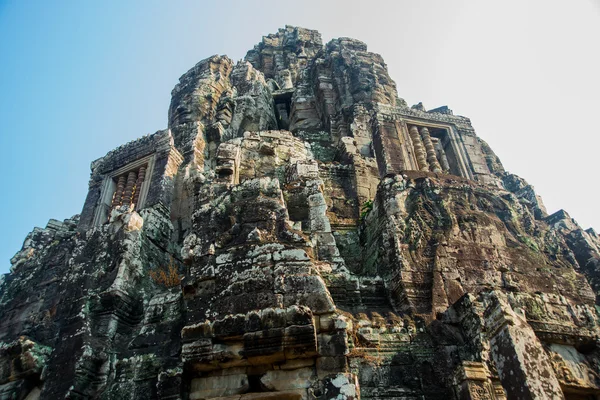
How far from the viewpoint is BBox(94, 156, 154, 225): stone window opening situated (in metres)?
16.2

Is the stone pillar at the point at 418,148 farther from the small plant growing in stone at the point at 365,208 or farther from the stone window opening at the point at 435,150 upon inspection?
the small plant growing in stone at the point at 365,208

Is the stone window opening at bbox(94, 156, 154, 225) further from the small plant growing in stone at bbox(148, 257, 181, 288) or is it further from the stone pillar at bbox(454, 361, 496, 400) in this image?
the stone pillar at bbox(454, 361, 496, 400)

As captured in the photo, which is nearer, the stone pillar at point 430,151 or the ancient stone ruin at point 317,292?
the ancient stone ruin at point 317,292

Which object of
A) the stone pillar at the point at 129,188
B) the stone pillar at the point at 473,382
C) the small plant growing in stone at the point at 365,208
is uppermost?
the stone pillar at the point at 129,188

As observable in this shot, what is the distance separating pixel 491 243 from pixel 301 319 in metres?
5.44

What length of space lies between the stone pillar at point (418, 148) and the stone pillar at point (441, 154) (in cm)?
101

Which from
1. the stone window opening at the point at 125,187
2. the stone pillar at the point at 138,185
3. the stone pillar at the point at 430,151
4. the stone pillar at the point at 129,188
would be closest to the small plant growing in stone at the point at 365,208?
the stone pillar at the point at 430,151

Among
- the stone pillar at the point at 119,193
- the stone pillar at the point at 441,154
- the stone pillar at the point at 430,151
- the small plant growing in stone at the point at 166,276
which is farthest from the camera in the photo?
the stone pillar at the point at 119,193

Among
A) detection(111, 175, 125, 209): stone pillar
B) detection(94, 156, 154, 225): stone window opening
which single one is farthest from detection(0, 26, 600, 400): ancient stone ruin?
detection(111, 175, 125, 209): stone pillar

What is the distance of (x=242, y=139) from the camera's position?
43.8 feet

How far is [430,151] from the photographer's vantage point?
624 inches

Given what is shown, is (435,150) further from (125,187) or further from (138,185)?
(125,187)

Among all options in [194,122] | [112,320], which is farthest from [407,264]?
[194,122]

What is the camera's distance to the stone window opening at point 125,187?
638 inches
